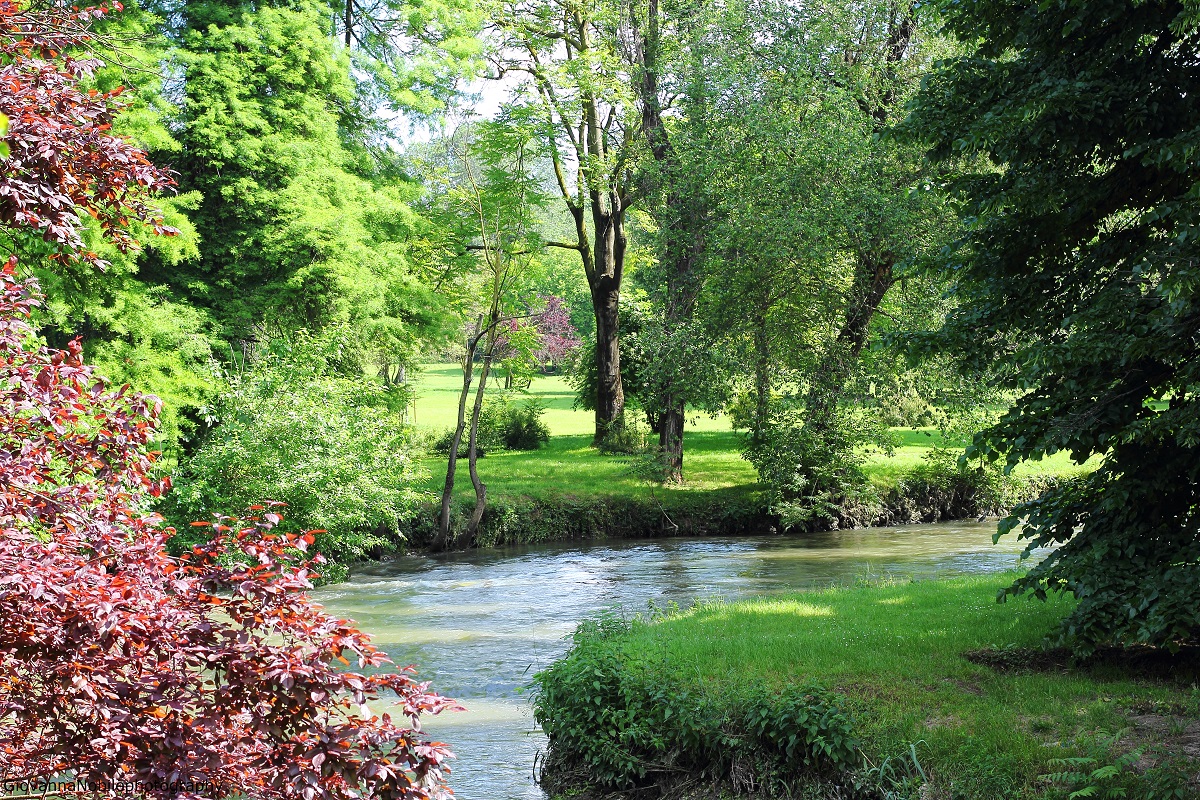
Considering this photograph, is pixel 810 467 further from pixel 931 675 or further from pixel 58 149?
pixel 58 149

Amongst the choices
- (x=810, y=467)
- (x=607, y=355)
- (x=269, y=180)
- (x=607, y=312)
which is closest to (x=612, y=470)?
(x=810, y=467)

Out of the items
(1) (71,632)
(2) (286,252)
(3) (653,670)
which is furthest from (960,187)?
(2) (286,252)

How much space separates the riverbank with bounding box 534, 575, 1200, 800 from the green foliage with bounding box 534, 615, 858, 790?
13 mm

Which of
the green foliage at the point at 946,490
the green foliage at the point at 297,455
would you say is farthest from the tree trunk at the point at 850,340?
the green foliage at the point at 297,455

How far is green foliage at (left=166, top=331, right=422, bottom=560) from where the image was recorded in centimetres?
1570

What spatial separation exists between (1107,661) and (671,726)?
395cm

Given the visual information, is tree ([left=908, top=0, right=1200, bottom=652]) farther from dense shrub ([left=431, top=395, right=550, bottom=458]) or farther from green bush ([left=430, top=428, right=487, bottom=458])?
dense shrub ([left=431, top=395, right=550, bottom=458])

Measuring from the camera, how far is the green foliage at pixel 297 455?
15703 mm

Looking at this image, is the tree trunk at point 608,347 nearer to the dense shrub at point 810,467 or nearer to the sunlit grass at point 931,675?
the dense shrub at point 810,467

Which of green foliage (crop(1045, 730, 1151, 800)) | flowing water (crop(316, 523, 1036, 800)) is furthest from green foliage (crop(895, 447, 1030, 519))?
green foliage (crop(1045, 730, 1151, 800))

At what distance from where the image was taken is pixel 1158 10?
793 centimetres

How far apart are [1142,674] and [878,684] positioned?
225cm

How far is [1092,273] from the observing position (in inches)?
342

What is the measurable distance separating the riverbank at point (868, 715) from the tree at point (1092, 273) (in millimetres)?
726
